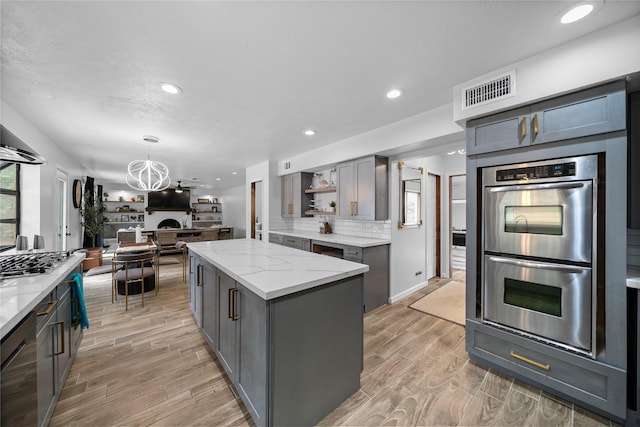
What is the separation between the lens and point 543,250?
68.9 inches

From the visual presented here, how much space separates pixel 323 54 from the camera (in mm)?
1742

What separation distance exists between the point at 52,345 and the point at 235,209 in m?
8.98

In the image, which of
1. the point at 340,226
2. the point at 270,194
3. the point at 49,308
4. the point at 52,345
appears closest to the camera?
the point at 49,308

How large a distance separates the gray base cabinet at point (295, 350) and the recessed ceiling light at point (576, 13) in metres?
2.02

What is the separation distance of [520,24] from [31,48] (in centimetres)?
325

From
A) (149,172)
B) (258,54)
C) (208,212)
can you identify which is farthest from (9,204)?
(208,212)

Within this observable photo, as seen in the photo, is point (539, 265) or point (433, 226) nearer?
point (539, 265)

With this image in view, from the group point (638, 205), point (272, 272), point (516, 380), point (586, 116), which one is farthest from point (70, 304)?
point (638, 205)

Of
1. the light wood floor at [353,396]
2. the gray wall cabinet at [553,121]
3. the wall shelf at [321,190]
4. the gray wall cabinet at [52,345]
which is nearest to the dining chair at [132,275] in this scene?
the light wood floor at [353,396]

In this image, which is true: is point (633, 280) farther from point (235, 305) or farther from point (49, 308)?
point (49, 308)

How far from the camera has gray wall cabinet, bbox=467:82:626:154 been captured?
4.85 ft

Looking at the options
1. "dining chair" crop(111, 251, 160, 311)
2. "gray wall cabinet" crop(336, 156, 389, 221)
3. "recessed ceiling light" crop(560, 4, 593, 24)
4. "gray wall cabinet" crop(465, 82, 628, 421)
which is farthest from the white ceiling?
"dining chair" crop(111, 251, 160, 311)

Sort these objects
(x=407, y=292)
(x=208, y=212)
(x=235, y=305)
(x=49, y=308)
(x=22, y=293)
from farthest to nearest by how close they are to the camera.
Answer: (x=208, y=212), (x=407, y=292), (x=235, y=305), (x=49, y=308), (x=22, y=293)

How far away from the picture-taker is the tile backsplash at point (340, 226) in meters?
3.70
